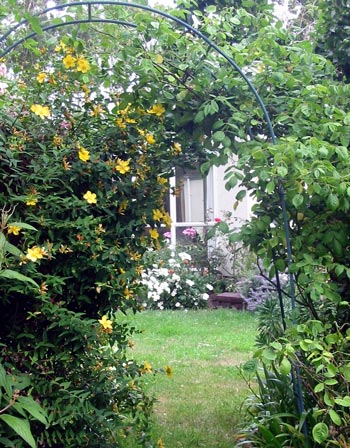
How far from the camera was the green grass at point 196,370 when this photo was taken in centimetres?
416

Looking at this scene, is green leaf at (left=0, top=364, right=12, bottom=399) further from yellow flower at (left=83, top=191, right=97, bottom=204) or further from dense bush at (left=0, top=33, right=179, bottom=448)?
yellow flower at (left=83, top=191, right=97, bottom=204)

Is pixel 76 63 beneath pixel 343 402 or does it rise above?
above

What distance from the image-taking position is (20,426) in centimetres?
247

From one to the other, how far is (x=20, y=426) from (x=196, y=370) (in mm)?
3487

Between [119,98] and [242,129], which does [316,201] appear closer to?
[242,129]

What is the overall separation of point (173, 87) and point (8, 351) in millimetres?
1543

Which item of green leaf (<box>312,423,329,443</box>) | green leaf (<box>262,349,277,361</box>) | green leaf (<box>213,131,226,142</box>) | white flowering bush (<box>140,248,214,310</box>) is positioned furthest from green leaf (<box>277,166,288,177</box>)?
white flowering bush (<box>140,248,214,310</box>)

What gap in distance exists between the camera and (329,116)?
293cm

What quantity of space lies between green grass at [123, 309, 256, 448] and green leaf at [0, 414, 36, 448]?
156 cm

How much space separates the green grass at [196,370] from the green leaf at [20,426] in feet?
5.12

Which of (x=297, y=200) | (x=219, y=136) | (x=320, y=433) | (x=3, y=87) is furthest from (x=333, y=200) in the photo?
(x=3, y=87)

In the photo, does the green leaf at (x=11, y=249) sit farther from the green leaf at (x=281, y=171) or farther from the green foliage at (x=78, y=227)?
the green leaf at (x=281, y=171)

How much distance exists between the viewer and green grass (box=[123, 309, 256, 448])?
4.16 metres

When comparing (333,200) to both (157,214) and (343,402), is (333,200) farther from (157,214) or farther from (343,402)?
(157,214)
